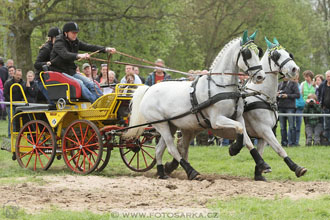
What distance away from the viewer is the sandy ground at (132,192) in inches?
279

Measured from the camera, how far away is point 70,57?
10141 millimetres

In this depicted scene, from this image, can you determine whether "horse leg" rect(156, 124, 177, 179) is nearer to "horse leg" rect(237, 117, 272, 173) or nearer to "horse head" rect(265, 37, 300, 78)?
"horse leg" rect(237, 117, 272, 173)

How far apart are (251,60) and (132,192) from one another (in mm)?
2729

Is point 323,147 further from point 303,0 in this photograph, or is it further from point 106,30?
point 303,0

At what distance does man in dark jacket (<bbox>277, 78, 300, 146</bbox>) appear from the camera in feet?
49.5

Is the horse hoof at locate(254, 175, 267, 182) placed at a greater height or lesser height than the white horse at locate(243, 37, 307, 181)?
lesser

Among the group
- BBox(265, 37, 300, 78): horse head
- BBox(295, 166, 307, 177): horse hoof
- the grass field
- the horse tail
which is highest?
BBox(265, 37, 300, 78): horse head

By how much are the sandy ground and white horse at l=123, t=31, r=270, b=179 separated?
901 mm

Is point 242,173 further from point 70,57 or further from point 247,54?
point 70,57

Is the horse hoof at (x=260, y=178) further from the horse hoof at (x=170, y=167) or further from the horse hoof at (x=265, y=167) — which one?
the horse hoof at (x=170, y=167)

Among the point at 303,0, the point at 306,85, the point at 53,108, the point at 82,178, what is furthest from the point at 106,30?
the point at 303,0

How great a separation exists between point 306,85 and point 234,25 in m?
22.6

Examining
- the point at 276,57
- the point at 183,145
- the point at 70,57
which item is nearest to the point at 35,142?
the point at 70,57

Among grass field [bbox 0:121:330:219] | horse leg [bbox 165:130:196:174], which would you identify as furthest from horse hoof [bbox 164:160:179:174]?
grass field [bbox 0:121:330:219]
